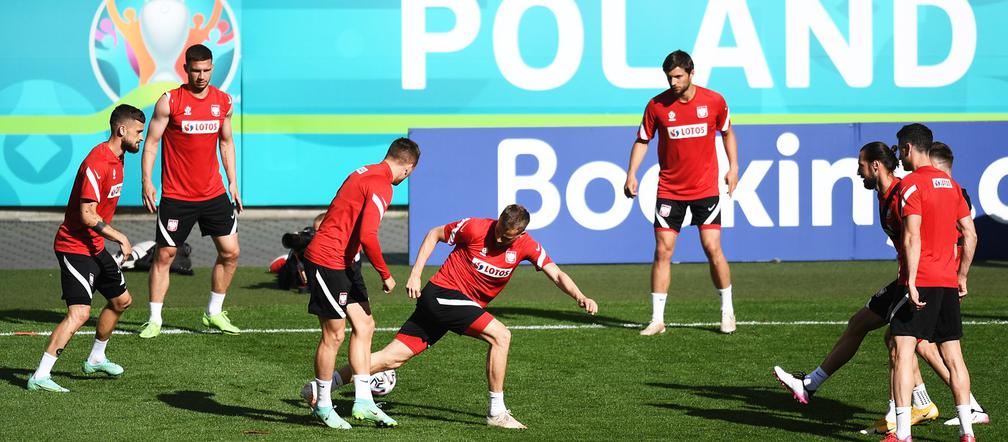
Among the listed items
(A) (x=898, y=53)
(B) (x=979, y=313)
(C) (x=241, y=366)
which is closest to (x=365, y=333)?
(C) (x=241, y=366)

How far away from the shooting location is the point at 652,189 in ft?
51.8

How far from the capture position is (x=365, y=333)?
8.16 metres

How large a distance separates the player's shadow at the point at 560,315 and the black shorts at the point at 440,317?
3.63 meters

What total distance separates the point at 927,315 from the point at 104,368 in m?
5.45

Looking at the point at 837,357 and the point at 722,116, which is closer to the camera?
the point at 837,357

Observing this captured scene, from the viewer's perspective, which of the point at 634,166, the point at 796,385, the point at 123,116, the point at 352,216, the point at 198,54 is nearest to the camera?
the point at 352,216

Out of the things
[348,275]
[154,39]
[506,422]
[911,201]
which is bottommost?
[506,422]

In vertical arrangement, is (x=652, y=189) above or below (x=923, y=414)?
above

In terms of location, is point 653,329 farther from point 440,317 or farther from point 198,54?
point 198,54

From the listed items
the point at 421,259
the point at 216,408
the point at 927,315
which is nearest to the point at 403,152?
the point at 421,259

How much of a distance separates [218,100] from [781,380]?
203 inches

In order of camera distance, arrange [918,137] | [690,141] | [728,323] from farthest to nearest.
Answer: [690,141] → [728,323] → [918,137]

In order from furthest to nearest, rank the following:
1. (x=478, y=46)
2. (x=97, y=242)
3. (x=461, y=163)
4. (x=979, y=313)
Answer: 1. (x=478, y=46)
2. (x=461, y=163)
3. (x=979, y=313)
4. (x=97, y=242)

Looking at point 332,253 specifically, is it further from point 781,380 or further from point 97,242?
point 781,380
